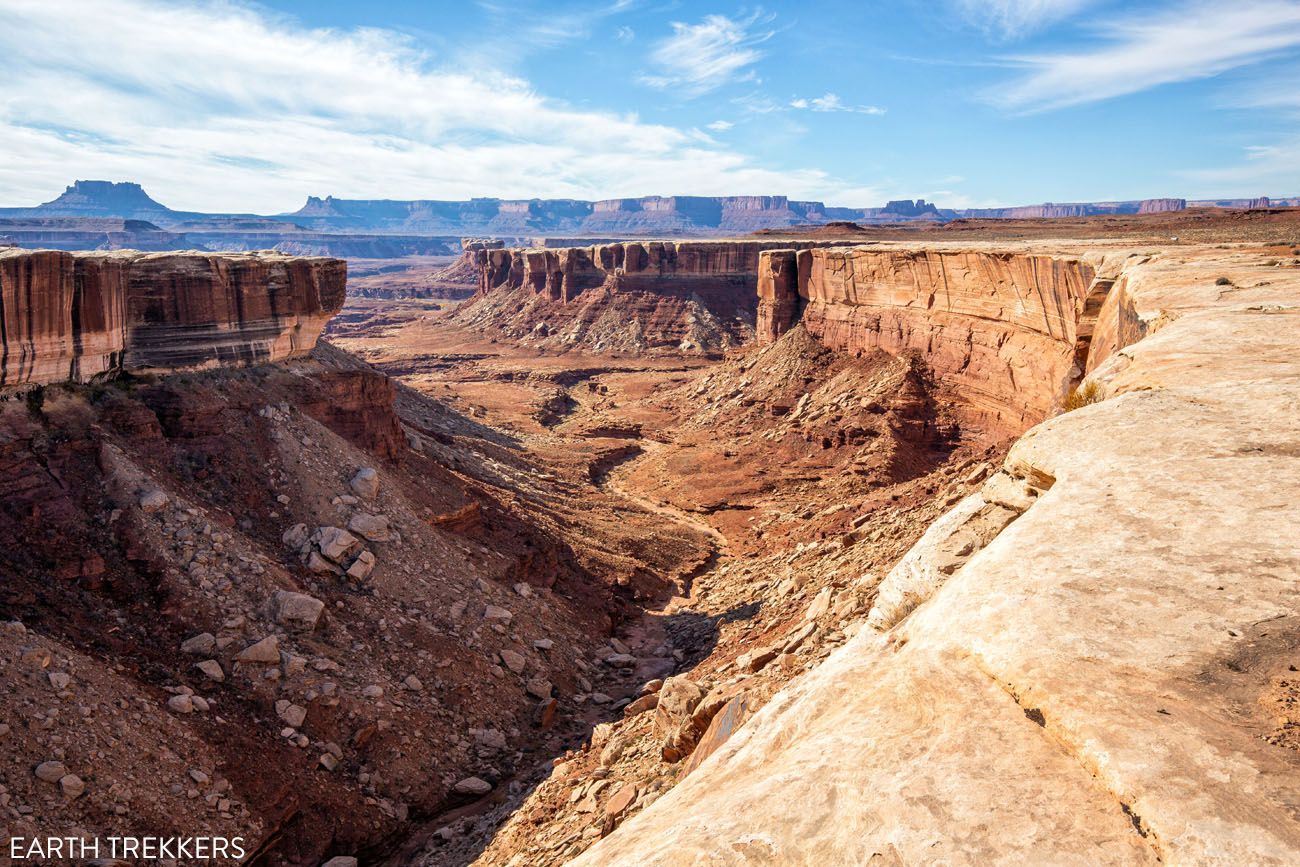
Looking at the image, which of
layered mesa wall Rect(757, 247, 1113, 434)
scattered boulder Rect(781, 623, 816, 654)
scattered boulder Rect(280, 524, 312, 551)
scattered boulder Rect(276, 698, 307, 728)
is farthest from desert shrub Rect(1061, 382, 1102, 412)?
scattered boulder Rect(280, 524, 312, 551)

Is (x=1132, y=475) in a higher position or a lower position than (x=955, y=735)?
higher

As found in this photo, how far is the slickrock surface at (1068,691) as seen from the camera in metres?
4.99

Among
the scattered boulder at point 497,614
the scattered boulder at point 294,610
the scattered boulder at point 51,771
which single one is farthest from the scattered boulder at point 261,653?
the scattered boulder at point 497,614

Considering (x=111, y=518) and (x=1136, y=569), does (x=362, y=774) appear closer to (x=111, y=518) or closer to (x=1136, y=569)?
(x=111, y=518)

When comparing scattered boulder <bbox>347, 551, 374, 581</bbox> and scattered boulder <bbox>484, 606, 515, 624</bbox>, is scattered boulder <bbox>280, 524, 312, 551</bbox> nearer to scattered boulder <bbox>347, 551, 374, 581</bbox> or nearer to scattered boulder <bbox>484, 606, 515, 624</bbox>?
scattered boulder <bbox>347, 551, 374, 581</bbox>

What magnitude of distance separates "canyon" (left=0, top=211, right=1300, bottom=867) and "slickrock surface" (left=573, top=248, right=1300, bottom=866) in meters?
0.03

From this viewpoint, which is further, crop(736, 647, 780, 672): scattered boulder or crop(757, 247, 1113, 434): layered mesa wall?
crop(757, 247, 1113, 434): layered mesa wall

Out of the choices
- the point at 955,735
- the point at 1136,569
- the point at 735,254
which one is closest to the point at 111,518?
the point at 955,735

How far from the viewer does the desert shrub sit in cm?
1192

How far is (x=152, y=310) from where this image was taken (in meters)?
21.1

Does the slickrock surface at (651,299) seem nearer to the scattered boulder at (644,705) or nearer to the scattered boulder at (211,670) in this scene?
the scattered boulder at (644,705)

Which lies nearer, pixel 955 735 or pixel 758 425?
pixel 955 735

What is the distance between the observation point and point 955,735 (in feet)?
19.7

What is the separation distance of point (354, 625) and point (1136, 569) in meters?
16.1
